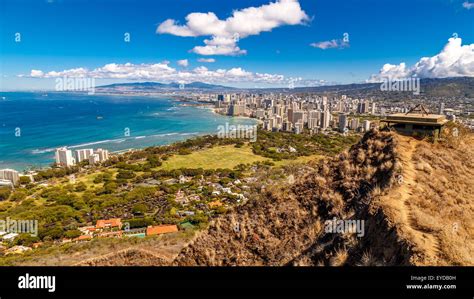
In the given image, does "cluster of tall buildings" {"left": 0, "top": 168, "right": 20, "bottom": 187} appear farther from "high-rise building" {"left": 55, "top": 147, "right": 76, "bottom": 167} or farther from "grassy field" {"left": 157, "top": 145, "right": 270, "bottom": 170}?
"grassy field" {"left": 157, "top": 145, "right": 270, "bottom": 170}

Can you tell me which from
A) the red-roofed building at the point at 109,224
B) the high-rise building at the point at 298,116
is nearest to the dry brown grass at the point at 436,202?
the red-roofed building at the point at 109,224

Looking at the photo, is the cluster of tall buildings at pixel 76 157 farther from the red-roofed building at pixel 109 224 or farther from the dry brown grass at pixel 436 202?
the dry brown grass at pixel 436 202

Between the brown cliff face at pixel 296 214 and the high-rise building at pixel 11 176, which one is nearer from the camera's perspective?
the brown cliff face at pixel 296 214

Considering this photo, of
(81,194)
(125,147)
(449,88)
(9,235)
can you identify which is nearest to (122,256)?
(9,235)

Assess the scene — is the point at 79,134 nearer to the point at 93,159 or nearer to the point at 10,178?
the point at 93,159

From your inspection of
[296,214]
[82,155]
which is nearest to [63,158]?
[82,155]

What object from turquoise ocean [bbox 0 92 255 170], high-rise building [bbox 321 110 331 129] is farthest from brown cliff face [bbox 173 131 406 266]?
high-rise building [bbox 321 110 331 129]
